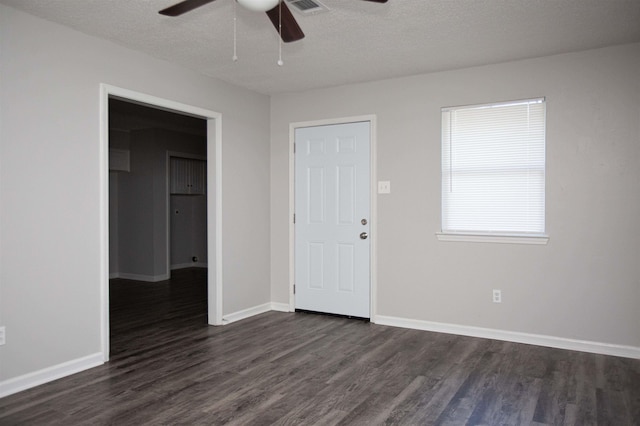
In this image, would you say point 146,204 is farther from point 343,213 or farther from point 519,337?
point 519,337

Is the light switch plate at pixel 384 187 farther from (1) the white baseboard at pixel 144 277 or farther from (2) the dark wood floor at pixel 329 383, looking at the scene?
(1) the white baseboard at pixel 144 277

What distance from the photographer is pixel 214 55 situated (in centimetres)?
404

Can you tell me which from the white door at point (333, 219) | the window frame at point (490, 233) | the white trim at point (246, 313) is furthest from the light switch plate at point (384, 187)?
the white trim at point (246, 313)

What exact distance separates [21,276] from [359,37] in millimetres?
2903

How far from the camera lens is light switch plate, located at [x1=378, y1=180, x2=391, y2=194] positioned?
479 centimetres

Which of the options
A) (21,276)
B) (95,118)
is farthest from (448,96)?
(21,276)

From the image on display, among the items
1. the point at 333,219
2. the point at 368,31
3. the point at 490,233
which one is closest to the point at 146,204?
the point at 333,219

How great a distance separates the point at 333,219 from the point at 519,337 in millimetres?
2146

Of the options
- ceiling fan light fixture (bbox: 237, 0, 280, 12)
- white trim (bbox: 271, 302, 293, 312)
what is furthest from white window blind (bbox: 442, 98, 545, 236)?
ceiling fan light fixture (bbox: 237, 0, 280, 12)

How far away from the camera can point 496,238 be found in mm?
4258

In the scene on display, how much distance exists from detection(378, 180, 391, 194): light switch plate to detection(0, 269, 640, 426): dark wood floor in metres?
1.37

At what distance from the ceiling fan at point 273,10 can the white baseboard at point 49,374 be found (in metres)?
2.47

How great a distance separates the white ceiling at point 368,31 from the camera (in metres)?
3.06

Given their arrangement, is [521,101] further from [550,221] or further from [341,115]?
[341,115]
